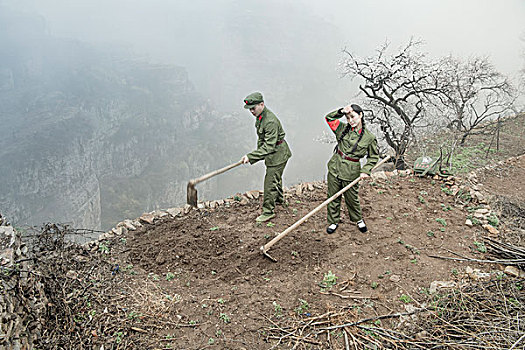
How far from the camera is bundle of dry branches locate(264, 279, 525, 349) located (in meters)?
2.92

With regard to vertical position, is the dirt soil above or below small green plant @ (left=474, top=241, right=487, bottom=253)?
above

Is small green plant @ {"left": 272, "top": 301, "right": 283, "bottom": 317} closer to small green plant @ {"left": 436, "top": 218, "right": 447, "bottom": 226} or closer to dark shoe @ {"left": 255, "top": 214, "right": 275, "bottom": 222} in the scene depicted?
dark shoe @ {"left": 255, "top": 214, "right": 275, "bottom": 222}

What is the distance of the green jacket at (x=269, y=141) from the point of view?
5250 mm

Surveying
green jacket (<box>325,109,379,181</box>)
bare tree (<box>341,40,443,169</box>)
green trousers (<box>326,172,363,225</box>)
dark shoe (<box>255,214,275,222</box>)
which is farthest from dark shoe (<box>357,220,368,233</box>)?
bare tree (<box>341,40,443,169</box>)

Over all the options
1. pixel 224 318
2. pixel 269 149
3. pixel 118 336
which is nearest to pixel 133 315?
pixel 118 336

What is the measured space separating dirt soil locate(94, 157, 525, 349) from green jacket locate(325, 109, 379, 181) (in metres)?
1.01

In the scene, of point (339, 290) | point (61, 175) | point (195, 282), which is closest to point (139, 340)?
point (195, 282)

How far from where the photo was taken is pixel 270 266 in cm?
443

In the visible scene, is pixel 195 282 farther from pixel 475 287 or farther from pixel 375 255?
pixel 475 287

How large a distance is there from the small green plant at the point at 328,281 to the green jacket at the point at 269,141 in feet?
6.64

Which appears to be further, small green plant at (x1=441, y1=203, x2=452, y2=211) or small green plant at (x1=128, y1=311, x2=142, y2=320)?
small green plant at (x1=441, y1=203, x2=452, y2=211)

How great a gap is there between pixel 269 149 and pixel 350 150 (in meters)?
1.29

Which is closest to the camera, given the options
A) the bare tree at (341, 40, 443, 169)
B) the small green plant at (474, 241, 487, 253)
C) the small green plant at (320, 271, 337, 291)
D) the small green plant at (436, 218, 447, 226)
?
the small green plant at (320, 271, 337, 291)

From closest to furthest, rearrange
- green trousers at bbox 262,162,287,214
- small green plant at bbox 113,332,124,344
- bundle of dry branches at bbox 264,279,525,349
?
bundle of dry branches at bbox 264,279,525,349, small green plant at bbox 113,332,124,344, green trousers at bbox 262,162,287,214
